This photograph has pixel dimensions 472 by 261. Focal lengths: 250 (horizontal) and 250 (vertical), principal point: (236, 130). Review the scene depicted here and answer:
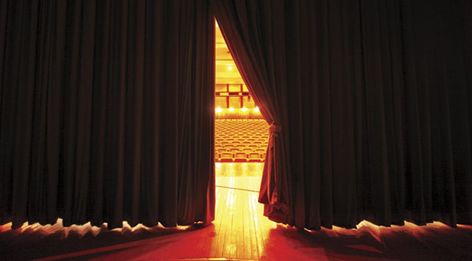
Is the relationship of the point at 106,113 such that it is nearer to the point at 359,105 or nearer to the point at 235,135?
the point at 359,105

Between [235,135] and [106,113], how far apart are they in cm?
579

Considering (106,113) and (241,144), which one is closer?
(106,113)

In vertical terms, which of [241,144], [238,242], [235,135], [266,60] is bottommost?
[238,242]

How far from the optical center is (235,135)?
25.8 ft

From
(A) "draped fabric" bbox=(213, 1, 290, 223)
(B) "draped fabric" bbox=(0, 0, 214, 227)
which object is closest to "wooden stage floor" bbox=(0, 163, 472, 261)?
(B) "draped fabric" bbox=(0, 0, 214, 227)

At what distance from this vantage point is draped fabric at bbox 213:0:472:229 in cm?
217

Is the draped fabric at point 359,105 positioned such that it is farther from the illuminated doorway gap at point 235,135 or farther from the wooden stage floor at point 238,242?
the illuminated doorway gap at point 235,135

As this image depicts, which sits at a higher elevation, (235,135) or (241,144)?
(235,135)

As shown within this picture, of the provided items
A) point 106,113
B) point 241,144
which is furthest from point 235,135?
point 106,113

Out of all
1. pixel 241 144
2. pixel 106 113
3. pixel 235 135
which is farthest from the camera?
pixel 235 135

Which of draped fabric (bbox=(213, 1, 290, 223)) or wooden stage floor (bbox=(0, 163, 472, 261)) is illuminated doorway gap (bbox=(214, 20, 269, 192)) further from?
wooden stage floor (bbox=(0, 163, 472, 261))

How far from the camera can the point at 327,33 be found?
226 centimetres

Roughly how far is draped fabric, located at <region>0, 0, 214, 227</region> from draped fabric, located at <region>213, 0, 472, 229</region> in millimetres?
510

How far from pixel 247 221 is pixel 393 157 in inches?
56.7
